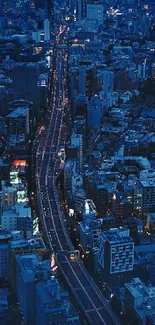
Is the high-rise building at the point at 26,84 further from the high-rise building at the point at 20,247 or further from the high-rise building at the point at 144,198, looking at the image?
the high-rise building at the point at 20,247

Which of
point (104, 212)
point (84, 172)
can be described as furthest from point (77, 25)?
point (104, 212)

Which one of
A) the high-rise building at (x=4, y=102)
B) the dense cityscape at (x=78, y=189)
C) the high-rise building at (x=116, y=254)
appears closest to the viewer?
the dense cityscape at (x=78, y=189)

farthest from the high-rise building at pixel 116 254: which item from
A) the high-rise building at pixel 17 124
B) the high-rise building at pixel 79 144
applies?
the high-rise building at pixel 17 124

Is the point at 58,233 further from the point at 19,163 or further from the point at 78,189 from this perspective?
the point at 19,163

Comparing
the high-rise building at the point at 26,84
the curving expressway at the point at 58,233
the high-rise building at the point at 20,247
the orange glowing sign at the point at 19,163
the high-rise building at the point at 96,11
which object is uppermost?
the high-rise building at the point at 96,11

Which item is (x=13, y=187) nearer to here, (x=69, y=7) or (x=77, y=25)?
(x=77, y=25)

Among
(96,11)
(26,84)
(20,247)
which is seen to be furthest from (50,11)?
(20,247)

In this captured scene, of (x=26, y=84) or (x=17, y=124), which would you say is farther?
(x=26, y=84)
